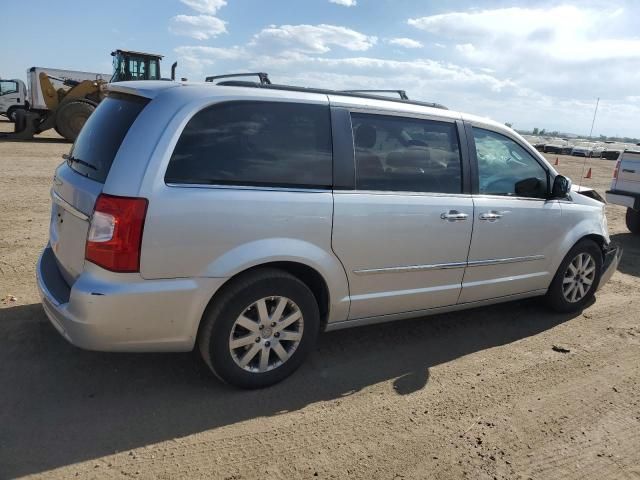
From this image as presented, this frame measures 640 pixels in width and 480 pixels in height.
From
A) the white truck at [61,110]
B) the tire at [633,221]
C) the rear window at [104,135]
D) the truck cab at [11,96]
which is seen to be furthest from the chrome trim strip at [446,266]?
the truck cab at [11,96]

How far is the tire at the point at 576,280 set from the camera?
4742 millimetres

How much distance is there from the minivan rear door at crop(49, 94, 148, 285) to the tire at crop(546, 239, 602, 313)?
3.83 meters

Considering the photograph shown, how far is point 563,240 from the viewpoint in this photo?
4.57 m

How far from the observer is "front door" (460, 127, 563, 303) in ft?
13.2

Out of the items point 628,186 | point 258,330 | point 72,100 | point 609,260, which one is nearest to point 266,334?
point 258,330

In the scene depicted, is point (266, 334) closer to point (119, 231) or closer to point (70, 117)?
point (119, 231)

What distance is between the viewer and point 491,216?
13.1 ft

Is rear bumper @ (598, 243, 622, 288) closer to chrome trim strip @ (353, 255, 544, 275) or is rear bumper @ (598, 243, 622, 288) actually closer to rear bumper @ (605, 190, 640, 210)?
chrome trim strip @ (353, 255, 544, 275)

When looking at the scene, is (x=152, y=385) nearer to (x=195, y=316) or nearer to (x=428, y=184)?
(x=195, y=316)

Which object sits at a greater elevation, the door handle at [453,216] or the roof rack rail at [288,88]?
the roof rack rail at [288,88]

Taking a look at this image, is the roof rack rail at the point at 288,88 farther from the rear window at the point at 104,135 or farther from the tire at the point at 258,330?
the tire at the point at 258,330

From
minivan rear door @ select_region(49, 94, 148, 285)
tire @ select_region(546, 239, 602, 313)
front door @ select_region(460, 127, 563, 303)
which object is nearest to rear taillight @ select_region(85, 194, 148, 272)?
minivan rear door @ select_region(49, 94, 148, 285)

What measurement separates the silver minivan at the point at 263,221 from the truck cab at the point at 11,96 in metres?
29.0

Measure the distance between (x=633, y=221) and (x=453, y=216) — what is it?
6.83m
